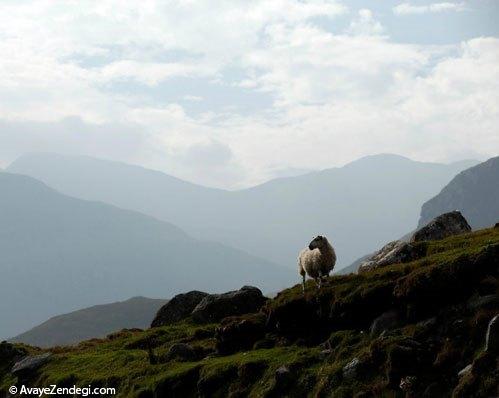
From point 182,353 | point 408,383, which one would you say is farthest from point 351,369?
point 182,353

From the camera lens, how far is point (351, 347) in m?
24.0

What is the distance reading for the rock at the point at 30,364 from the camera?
37625mm

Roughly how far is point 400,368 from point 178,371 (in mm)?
11775

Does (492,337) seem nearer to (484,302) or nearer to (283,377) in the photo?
(484,302)

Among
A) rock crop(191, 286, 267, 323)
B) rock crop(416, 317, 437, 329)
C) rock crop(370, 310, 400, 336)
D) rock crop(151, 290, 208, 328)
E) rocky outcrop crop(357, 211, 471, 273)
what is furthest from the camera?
rock crop(151, 290, 208, 328)

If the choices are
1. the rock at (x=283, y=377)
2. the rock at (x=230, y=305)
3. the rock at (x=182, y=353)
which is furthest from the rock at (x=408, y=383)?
the rock at (x=230, y=305)

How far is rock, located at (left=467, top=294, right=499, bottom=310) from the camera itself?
21.6m

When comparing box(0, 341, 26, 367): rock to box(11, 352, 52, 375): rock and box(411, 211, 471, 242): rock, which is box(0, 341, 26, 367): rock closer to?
box(11, 352, 52, 375): rock

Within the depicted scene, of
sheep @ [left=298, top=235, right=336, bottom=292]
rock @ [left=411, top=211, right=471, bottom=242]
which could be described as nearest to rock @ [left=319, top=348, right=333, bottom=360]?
sheep @ [left=298, top=235, right=336, bottom=292]

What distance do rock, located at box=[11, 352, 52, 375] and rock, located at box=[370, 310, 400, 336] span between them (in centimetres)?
2348

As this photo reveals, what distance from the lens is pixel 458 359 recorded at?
20.0 meters

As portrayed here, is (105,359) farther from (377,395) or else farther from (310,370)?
(377,395)

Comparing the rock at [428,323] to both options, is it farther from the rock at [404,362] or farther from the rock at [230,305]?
the rock at [230,305]

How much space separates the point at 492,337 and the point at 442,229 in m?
27.4
